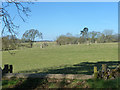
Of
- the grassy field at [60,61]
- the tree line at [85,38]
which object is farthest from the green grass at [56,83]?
the tree line at [85,38]

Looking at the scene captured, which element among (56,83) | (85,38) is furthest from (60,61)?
(85,38)

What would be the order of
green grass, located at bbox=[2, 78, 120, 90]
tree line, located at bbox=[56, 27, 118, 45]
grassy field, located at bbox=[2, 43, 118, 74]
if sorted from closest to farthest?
green grass, located at bbox=[2, 78, 120, 90] < grassy field, located at bbox=[2, 43, 118, 74] < tree line, located at bbox=[56, 27, 118, 45]

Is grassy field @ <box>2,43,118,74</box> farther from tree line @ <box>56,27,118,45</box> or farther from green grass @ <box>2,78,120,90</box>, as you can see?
tree line @ <box>56,27,118,45</box>

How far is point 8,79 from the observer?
793cm

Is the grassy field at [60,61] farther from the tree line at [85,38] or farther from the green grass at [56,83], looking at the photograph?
the tree line at [85,38]

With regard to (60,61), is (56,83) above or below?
above

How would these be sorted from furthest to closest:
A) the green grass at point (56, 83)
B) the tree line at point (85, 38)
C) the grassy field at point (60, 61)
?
the tree line at point (85, 38), the grassy field at point (60, 61), the green grass at point (56, 83)

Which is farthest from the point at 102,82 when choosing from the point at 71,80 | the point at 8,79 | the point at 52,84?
the point at 8,79

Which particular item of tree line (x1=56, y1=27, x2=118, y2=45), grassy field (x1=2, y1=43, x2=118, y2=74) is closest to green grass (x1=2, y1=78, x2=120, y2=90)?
grassy field (x1=2, y1=43, x2=118, y2=74)

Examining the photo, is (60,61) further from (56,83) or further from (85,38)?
(85,38)

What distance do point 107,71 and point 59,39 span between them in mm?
76148

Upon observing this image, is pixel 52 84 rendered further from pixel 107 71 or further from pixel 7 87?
pixel 107 71

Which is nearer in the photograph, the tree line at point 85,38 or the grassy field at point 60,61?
the grassy field at point 60,61

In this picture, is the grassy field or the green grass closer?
the green grass
